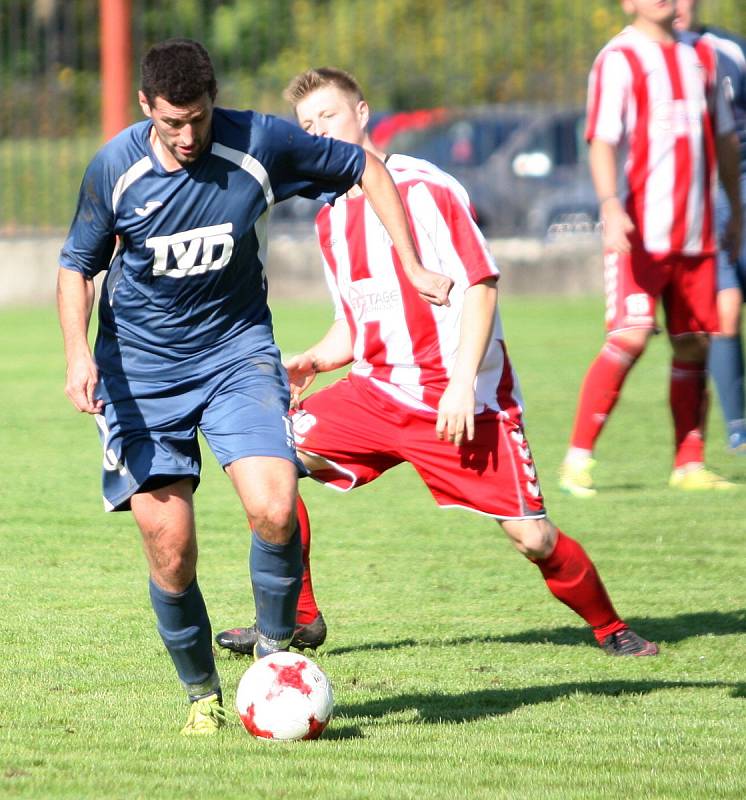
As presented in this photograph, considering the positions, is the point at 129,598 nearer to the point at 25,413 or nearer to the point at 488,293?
the point at 488,293

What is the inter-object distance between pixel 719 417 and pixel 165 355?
22.0 feet

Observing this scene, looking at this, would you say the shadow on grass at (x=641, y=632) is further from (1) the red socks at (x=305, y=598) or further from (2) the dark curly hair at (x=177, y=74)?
(2) the dark curly hair at (x=177, y=74)

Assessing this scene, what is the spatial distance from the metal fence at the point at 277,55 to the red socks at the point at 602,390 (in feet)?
33.1

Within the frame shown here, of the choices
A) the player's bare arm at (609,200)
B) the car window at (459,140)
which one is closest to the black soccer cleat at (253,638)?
the player's bare arm at (609,200)

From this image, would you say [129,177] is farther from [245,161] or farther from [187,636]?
[187,636]

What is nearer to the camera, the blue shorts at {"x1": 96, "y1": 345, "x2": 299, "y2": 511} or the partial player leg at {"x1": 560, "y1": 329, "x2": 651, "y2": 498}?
the blue shorts at {"x1": 96, "y1": 345, "x2": 299, "y2": 511}

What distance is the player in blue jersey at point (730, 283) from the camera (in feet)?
28.0

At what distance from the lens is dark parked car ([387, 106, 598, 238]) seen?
61.8ft

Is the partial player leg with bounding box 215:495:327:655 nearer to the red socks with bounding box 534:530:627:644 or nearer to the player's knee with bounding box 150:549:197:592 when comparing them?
the red socks with bounding box 534:530:627:644

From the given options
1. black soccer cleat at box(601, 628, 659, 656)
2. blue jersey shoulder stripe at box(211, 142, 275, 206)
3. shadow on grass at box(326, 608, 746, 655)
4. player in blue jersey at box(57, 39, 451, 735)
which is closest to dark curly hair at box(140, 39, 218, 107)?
player in blue jersey at box(57, 39, 451, 735)

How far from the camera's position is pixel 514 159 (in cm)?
1922

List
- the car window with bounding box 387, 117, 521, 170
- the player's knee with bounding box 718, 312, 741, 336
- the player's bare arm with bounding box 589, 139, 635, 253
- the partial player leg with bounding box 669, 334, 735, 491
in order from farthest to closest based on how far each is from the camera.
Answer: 1. the car window with bounding box 387, 117, 521, 170
2. the player's knee with bounding box 718, 312, 741, 336
3. the partial player leg with bounding box 669, 334, 735, 491
4. the player's bare arm with bounding box 589, 139, 635, 253

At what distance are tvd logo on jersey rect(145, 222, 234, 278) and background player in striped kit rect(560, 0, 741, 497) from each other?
3733 mm

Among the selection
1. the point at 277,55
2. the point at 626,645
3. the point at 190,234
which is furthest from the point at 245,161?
the point at 277,55
